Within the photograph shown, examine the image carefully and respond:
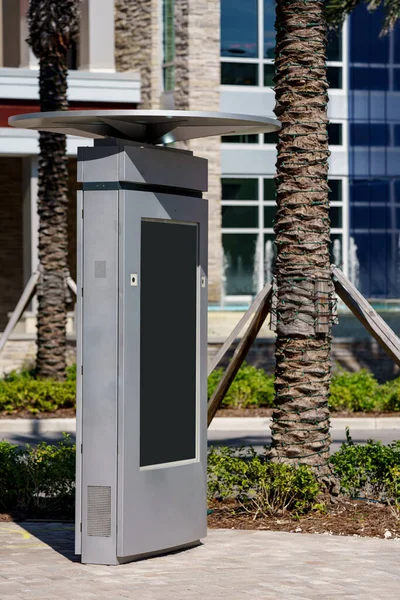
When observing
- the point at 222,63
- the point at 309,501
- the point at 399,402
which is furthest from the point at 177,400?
the point at 222,63

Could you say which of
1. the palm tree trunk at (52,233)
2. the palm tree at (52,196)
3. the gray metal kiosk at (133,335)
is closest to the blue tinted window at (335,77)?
the palm tree at (52,196)

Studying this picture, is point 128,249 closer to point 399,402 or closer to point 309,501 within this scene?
point 309,501

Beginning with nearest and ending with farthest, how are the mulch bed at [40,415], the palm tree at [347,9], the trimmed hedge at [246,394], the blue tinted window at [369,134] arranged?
the mulch bed at [40,415] < the trimmed hedge at [246,394] < the palm tree at [347,9] < the blue tinted window at [369,134]

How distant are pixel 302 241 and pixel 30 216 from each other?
18052 millimetres

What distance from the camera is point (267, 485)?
10.5 metres

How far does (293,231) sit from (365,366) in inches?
489

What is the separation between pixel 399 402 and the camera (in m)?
20.3

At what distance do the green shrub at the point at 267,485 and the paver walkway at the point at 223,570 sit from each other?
47cm

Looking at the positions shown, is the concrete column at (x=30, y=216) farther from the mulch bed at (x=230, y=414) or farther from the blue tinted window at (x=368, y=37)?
the mulch bed at (x=230, y=414)

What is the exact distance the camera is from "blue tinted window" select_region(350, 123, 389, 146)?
2686cm

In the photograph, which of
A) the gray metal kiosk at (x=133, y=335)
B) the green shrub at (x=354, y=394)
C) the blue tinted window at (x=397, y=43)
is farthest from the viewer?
the blue tinted window at (x=397, y=43)

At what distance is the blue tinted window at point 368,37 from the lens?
2750 centimetres

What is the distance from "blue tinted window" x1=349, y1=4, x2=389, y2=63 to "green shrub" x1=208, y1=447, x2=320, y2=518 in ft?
59.6

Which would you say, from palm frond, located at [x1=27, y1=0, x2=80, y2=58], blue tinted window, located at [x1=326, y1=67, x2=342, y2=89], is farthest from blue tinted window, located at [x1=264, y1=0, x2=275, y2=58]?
palm frond, located at [x1=27, y1=0, x2=80, y2=58]
